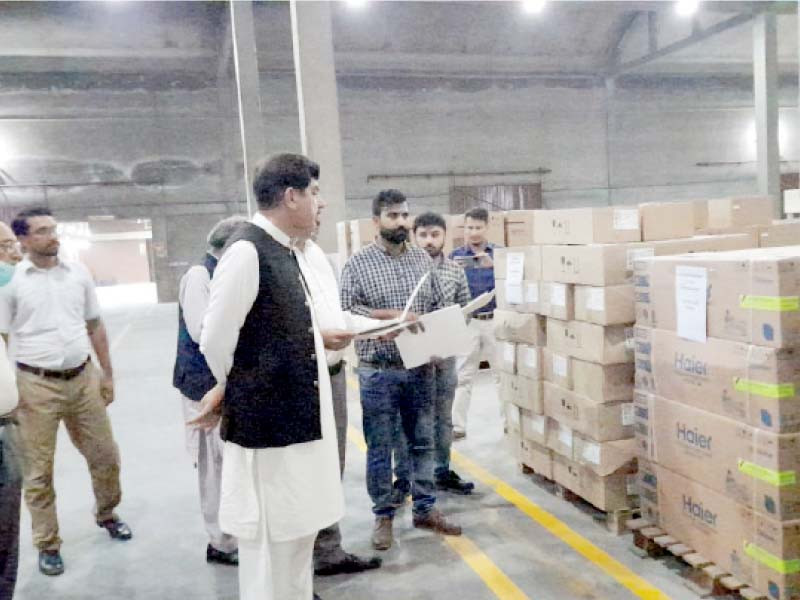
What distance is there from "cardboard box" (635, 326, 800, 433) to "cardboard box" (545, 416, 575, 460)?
0.69 metres

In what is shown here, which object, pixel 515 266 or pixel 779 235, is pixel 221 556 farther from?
pixel 779 235

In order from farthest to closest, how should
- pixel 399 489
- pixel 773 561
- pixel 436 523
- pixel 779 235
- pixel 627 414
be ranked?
pixel 779 235 → pixel 399 489 → pixel 436 523 → pixel 627 414 → pixel 773 561

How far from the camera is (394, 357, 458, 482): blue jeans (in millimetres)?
4168

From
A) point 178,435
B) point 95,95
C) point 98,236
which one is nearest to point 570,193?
point 95,95

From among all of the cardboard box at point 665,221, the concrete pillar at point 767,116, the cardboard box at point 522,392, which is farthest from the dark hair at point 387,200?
the concrete pillar at point 767,116

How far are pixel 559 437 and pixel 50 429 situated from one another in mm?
2940

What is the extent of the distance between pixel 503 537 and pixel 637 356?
1273mm

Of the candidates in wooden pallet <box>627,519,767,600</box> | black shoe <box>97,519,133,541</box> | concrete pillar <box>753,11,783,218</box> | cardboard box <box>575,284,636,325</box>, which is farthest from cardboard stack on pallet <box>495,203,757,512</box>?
concrete pillar <box>753,11,783,218</box>

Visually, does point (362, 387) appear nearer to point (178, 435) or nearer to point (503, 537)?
point (503, 537)

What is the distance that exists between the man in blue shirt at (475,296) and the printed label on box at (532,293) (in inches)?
48.5

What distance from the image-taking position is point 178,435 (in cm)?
666

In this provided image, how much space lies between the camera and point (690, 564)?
11.0ft

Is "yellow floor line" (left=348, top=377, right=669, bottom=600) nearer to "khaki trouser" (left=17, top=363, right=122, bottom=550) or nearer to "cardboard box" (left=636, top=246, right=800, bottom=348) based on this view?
"cardboard box" (left=636, top=246, right=800, bottom=348)

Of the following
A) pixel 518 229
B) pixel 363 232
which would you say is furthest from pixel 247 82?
pixel 518 229
